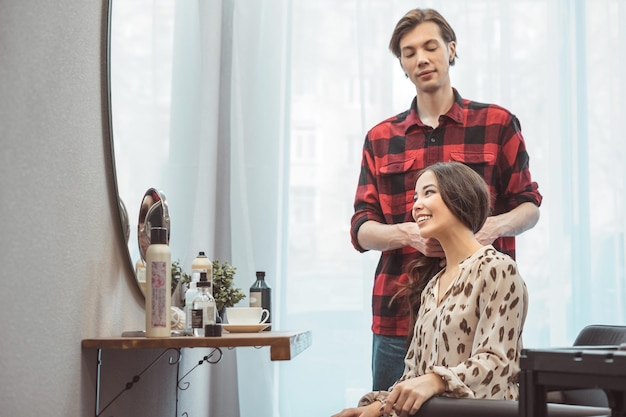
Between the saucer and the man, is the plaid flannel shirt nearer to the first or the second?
the man

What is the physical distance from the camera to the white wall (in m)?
1.35

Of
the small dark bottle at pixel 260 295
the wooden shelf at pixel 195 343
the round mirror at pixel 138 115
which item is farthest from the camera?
the small dark bottle at pixel 260 295

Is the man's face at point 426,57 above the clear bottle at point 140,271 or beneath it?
above

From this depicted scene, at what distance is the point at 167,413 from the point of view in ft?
8.09

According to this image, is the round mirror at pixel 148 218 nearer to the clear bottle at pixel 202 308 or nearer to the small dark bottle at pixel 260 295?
the clear bottle at pixel 202 308

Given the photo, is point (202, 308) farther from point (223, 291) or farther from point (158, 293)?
point (223, 291)

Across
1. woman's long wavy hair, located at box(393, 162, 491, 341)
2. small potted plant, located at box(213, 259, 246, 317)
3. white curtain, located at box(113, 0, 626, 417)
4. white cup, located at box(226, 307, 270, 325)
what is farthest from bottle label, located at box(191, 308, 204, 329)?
white curtain, located at box(113, 0, 626, 417)

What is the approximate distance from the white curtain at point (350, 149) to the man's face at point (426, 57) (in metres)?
1.01

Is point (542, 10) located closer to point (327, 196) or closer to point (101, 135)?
point (327, 196)

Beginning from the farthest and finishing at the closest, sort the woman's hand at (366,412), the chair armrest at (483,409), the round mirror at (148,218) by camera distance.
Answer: the round mirror at (148,218)
the woman's hand at (366,412)
the chair armrest at (483,409)

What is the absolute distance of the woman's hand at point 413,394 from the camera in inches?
65.4

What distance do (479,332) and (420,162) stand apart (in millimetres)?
A: 720

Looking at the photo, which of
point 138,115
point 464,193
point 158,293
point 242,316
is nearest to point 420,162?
point 464,193

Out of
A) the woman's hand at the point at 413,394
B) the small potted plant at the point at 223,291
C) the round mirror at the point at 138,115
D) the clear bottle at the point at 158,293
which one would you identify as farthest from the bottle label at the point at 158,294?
the small potted plant at the point at 223,291
